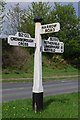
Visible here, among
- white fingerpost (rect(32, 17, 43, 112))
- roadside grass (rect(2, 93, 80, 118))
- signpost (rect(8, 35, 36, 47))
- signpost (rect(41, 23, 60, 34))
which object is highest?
signpost (rect(41, 23, 60, 34))

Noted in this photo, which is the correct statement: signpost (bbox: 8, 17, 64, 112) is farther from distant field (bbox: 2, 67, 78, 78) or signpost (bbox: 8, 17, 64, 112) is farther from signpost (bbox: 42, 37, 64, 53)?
distant field (bbox: 2, 67, 78, 78)

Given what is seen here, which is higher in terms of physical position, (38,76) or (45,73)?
(38,76)

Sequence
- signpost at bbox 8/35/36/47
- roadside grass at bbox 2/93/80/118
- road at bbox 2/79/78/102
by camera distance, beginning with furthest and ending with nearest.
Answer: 1. road at bbox 2/79/78/102
2. signpost at bbox 8/35/36/47
3. roadside grass at bbox 2/93/80/118

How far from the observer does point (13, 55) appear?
123 ft

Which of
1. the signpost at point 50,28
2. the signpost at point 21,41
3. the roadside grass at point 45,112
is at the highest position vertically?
the signpost at point 50,28

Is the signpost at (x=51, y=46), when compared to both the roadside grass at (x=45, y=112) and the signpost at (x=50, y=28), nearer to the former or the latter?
the signpost at (x=50, y=28)

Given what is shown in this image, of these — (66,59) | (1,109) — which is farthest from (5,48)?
(1,109)

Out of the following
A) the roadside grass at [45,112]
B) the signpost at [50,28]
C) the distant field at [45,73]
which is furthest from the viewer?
the distant field at [45,73]

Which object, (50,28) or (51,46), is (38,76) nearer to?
(51,46)

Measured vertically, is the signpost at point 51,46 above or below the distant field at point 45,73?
above

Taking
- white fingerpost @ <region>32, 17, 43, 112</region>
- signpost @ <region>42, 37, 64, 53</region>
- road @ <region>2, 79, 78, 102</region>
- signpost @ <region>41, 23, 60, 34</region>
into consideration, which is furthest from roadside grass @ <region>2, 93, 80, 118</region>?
road @ <region>2, 79, 78, 102</region>

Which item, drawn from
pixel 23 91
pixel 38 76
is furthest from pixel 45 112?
pixel 23 91

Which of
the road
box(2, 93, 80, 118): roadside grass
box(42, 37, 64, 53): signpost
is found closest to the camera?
box(2, 93, 80, 118): roadside grass

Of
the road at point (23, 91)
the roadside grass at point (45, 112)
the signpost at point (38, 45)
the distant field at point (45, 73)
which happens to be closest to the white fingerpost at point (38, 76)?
the signpost at point (38, 45)
